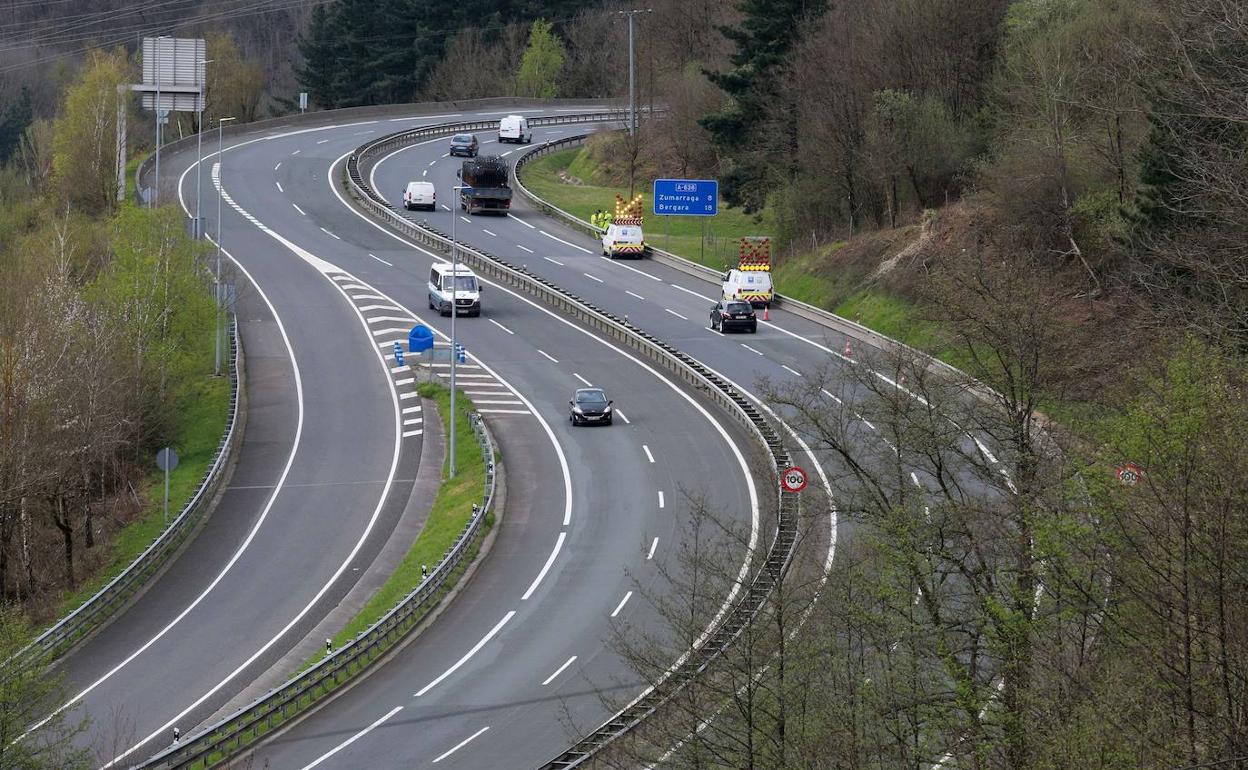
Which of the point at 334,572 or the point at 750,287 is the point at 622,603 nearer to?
the point at 334,572

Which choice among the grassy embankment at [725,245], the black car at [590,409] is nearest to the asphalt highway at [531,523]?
the black car at [590,409]

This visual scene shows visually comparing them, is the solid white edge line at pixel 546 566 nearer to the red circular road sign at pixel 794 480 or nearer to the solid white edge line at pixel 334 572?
the solid white edge line at pixel 334 572

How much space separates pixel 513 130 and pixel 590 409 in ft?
187

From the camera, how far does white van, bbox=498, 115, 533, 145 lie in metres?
105

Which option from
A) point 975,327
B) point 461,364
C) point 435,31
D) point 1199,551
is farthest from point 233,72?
point 1199,551

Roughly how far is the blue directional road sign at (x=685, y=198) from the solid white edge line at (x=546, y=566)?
34.3 m

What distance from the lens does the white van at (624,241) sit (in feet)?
242

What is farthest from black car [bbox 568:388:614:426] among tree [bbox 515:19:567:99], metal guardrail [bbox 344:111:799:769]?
tree [bbox 515:19:567:99]

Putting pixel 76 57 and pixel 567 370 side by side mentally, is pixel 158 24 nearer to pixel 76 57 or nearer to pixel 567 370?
pixel 76 57

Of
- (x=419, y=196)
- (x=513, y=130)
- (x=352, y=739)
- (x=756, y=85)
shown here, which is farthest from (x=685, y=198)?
(x=352, y=739)

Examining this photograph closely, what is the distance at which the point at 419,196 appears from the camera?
8331 centimetres

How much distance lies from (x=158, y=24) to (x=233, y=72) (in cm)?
Result: 4656

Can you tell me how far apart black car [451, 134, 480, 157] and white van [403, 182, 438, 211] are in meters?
15.8

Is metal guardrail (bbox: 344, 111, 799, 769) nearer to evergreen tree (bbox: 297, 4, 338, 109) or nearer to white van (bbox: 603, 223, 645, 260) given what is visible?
white van (bbox: 603, 223, 645, 260)
